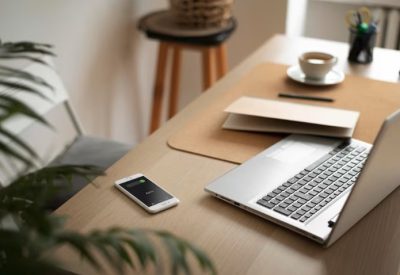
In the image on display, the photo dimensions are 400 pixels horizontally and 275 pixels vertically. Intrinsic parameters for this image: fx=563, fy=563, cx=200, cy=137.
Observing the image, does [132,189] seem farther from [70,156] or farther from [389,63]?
[389,63]

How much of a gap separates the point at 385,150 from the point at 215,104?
0.60 m

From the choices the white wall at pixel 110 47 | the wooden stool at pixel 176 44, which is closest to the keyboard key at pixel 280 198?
the white wall at pixel 110 47

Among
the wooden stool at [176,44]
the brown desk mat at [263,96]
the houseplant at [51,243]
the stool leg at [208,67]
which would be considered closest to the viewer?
the houseplant at [51,243]

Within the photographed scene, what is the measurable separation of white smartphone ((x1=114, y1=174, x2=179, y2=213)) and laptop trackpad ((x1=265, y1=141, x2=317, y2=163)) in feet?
0.82

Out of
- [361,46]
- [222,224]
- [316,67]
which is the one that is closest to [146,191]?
[222,224]

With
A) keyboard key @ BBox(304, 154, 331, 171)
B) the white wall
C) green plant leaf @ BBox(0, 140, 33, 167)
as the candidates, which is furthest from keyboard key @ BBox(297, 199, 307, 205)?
the white wall

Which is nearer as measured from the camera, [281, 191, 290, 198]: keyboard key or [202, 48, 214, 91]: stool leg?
[281, 191, 290, 198]: keyboard key

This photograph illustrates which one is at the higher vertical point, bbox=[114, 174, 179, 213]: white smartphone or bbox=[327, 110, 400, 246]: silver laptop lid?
bbox=[327, 110, 400, 246]: silver laptop lid

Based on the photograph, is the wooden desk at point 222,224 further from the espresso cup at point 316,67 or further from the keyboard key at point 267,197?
the espresso cup at point 316,67

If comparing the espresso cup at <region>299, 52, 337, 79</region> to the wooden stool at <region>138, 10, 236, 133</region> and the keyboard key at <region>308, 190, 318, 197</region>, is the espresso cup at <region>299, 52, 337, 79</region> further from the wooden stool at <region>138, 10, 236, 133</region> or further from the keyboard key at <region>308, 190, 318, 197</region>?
the wooden stool at <region>138, 10, 236, 133</region>

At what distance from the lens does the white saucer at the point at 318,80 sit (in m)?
1.50

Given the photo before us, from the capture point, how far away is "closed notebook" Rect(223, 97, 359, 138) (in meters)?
1.24

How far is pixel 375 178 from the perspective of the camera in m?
0.93

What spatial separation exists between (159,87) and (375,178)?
1.61 meters
